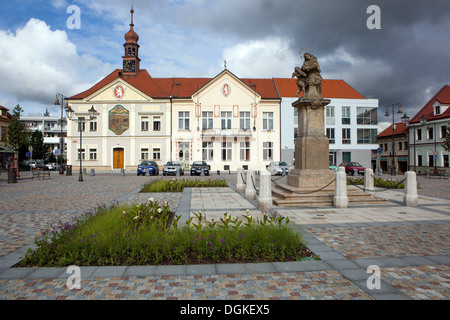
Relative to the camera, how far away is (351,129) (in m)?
41.9

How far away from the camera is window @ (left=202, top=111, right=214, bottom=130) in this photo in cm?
3912

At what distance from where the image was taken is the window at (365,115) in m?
42.2

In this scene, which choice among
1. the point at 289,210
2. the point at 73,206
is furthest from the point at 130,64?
the point at 289,210

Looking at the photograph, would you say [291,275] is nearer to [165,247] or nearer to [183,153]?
[165,247]

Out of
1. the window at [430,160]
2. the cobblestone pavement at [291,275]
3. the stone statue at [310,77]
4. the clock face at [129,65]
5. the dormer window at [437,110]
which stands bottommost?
the cobblestone pavement at [291,275]

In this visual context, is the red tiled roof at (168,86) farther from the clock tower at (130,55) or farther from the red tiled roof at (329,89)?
the red tiled roof at (329,89)

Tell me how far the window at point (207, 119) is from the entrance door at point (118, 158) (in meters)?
11.8

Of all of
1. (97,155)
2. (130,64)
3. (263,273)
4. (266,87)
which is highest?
(130,64)

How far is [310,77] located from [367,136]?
3522 centimetres

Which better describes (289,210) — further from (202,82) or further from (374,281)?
(202,82)

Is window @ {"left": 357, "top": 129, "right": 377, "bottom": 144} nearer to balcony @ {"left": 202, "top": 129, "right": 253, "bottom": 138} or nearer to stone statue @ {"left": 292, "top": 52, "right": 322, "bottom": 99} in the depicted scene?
balcony @ {"left": 202, "top": 129, "right": 253, "bottom": 138}

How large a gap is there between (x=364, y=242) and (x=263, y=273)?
270 cm

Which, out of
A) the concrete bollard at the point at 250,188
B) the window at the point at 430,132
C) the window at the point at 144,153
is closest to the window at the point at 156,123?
the window at the point at 144,153
